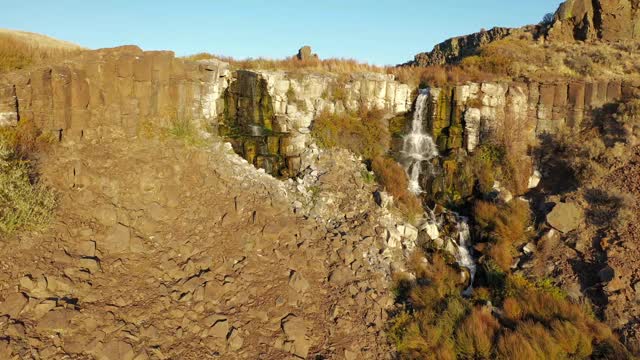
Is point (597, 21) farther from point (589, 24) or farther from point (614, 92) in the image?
point (614, 92)

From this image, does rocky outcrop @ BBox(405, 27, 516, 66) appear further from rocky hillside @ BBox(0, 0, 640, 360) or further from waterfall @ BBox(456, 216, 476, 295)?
waterfall @ BBox(456, 216, 476, 295)

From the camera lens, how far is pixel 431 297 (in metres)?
9.60

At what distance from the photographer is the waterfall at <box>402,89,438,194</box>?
13.6 metres

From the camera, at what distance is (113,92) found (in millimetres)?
11781

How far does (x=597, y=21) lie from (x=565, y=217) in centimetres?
1361

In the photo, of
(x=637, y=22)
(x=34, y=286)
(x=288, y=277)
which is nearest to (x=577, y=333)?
(x=288, y=277)

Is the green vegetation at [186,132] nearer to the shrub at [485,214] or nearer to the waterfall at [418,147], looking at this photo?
the waterfall at [418,147]

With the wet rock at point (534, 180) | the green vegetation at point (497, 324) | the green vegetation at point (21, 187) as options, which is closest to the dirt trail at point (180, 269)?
the green vegetation at point (21, 187)

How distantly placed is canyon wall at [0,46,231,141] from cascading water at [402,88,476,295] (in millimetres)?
6098

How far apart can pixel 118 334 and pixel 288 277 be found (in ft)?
11.2

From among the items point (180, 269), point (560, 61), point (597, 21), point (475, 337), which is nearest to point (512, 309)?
point (475, 337)

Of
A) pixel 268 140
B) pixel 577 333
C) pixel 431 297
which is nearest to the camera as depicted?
pixel 577 333

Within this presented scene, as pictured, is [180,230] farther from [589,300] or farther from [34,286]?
[589,300]

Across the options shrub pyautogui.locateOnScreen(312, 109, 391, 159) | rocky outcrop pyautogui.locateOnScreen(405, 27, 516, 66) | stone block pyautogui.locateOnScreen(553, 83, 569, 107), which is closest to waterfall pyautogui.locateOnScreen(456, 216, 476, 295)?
shrub pyautogui.locateOnScreen(312, 109, 391, 159)
